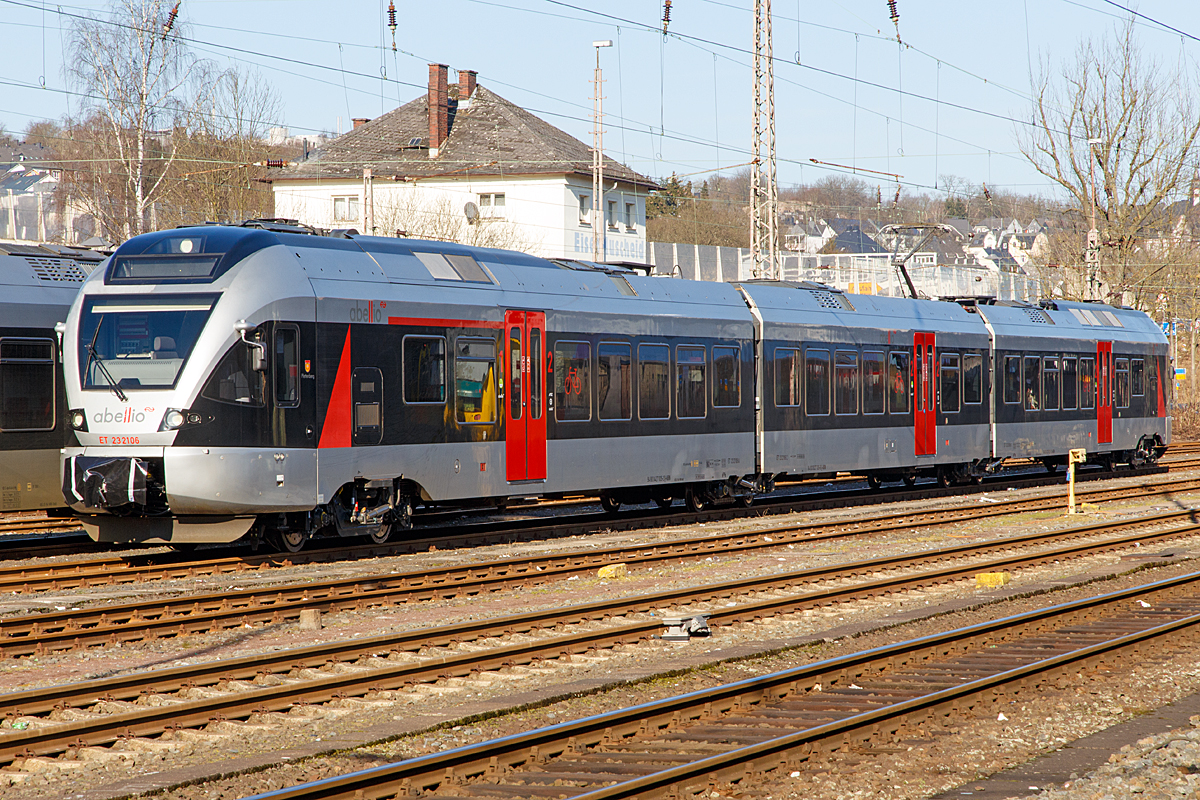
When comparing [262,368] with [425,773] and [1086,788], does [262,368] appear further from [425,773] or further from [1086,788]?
[1086,788]

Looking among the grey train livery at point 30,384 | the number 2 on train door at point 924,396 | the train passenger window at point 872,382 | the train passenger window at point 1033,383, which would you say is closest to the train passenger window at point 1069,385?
the train passenger window at point 1033,383

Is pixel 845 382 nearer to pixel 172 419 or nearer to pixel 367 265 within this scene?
pixel 367 265

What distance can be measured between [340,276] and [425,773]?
899cm

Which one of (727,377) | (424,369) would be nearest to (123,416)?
(424,369)

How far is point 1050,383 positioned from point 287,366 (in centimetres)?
1928

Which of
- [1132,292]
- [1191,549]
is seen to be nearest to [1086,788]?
[1191,549]

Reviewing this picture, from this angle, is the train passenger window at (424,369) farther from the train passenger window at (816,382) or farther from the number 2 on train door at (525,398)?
the train passenger window at (816,382)

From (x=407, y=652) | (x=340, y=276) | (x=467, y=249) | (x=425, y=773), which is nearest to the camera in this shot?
(x=425, y=773)

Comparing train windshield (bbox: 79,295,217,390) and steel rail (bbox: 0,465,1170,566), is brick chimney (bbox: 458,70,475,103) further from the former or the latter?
train windshield (bbox: 79,295,217,390)

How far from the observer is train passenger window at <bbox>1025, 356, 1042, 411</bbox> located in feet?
89.6

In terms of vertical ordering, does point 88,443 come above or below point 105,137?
below

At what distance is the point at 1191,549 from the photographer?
17.5 meters

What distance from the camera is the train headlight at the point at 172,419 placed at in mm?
13344

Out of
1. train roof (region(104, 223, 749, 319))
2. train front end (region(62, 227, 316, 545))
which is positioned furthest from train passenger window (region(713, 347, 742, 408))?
train front end (region(62, 227, 316, 545))
